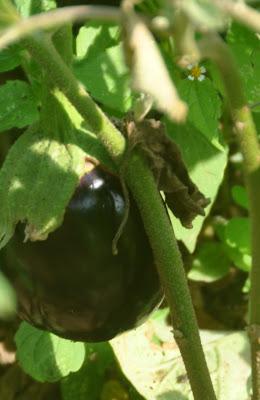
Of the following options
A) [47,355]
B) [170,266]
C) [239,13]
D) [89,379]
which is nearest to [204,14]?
[239,13]

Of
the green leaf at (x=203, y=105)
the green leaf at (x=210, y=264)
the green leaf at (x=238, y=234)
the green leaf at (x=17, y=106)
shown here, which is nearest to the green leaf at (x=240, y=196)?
the green leaf at (x=238, y=234)

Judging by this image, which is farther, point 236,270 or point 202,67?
point 236,270

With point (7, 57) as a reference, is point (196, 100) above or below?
below

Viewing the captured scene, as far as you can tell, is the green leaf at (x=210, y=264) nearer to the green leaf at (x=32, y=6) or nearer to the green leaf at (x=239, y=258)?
the green leaf at (x=239, y=258)

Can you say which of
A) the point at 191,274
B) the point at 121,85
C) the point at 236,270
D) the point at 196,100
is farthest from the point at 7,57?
the point at 236,270

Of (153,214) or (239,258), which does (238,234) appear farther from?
(153,214)

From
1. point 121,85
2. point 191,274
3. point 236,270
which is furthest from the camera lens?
point 236,270

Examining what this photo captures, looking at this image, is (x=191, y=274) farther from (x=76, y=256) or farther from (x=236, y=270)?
(x=76, y=256)

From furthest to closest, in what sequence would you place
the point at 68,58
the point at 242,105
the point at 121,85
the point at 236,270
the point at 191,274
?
1. the point at 236,270
2. the point at 191,274
3. the point at 121,85
4. the point at 68,58
5. the point at 242,105
